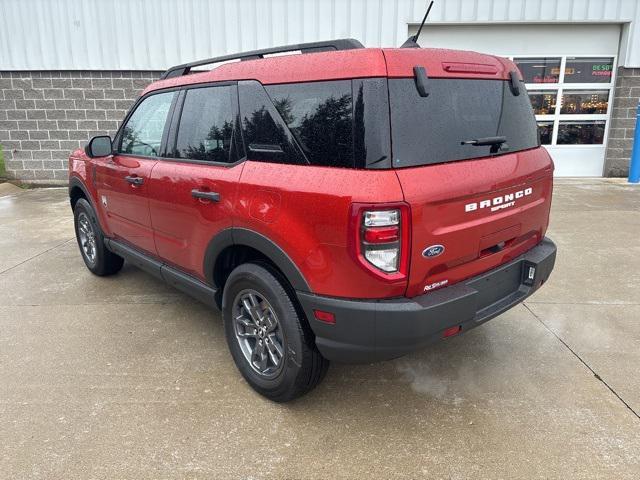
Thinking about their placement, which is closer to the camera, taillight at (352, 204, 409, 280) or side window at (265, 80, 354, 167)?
taillight at (352, 204, 409, 280)

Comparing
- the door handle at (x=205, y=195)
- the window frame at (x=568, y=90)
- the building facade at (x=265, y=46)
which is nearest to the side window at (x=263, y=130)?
the door handle at (x=205, y=195)

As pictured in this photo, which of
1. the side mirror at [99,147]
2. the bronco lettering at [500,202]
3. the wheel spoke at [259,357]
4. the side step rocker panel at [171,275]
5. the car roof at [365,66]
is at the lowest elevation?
the wheel spoke at [259,357]

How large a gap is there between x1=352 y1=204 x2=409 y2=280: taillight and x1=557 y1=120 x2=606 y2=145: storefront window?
953 centimetres

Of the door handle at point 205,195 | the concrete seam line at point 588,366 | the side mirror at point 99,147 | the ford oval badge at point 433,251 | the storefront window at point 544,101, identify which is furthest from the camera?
the storefront window at point 544,101

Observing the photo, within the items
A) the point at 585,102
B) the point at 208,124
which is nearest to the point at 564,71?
the point at 585,102

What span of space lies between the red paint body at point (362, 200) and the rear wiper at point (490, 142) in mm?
80

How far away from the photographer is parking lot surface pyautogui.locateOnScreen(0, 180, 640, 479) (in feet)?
7.45

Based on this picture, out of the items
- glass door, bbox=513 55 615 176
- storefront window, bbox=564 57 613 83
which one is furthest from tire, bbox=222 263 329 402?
storefront window, bbox=564 57 613 83

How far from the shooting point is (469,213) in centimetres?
231

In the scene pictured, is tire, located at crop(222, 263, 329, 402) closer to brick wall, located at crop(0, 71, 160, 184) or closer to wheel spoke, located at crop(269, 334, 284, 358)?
wheel spoke, located at crop(269, 334, 284, 358)

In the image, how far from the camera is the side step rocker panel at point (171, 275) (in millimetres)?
3099

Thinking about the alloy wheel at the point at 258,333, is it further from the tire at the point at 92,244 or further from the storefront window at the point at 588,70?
the storefront window at the point at 588,70

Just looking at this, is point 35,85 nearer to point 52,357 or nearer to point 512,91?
point 52,357

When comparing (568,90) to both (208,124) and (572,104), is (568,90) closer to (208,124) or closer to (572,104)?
(572,104)
